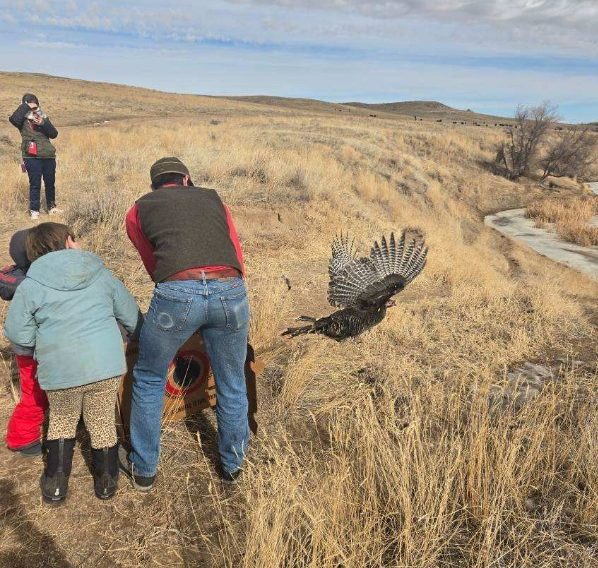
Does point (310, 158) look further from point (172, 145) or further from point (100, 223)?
point (100, 223)

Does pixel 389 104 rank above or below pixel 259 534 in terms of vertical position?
above

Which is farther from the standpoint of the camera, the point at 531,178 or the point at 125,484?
the point at 531,178

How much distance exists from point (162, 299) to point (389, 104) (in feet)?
422

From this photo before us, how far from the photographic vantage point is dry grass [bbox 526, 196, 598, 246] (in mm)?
16031

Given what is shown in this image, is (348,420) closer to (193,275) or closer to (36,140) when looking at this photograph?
(193,275)

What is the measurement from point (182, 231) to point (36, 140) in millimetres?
6115

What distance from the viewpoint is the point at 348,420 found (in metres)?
3.22

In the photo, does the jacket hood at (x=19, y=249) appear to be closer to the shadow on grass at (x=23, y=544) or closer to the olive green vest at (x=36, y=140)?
the shadow on grass at (x=23, y=544)

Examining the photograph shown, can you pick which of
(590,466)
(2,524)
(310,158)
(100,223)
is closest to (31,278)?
(2,524)

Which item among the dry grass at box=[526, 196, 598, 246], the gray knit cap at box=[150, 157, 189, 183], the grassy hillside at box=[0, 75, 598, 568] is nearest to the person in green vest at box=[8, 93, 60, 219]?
the grassy hillside at box=[0, 75, 598, 568]

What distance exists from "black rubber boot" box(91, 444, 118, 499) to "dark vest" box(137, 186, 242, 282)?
1022 millimetres

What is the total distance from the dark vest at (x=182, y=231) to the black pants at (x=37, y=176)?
19.4 ft

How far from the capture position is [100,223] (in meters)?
7.01

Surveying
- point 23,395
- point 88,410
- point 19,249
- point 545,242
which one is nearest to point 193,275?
point 88,410
